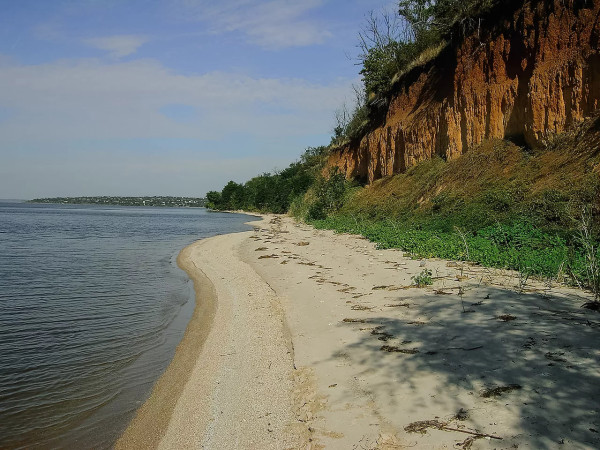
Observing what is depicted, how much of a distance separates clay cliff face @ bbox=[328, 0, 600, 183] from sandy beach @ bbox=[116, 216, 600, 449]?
10.3 metres

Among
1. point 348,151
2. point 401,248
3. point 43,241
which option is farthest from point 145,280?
point 348,151

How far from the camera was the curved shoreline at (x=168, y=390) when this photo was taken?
486 centimetres

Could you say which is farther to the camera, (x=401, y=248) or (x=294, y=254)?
(x=294, y=254)

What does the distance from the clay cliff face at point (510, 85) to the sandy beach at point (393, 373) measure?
33.9 ft

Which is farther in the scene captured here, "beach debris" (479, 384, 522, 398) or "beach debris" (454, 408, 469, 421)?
"beach debris" (479, 384, 522, 398)

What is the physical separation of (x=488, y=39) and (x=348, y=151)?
20.6m

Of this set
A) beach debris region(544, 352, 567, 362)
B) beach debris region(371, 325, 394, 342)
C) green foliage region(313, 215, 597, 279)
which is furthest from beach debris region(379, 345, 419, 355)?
green foliage region(313, 215, 597, 279)

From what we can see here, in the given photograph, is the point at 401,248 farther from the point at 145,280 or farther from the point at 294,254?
the point at 145,280

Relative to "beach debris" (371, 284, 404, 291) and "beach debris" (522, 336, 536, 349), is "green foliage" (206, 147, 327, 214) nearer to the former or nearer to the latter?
"beach debris" (371, 284, 404, 291)

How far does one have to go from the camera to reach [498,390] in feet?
13.3

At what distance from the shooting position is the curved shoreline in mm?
4855

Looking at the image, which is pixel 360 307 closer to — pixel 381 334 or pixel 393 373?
pixel 381 334

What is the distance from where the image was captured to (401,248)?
44.6 feet

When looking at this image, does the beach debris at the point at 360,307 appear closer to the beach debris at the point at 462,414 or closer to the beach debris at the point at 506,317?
the beach debris at the point at 506,317
